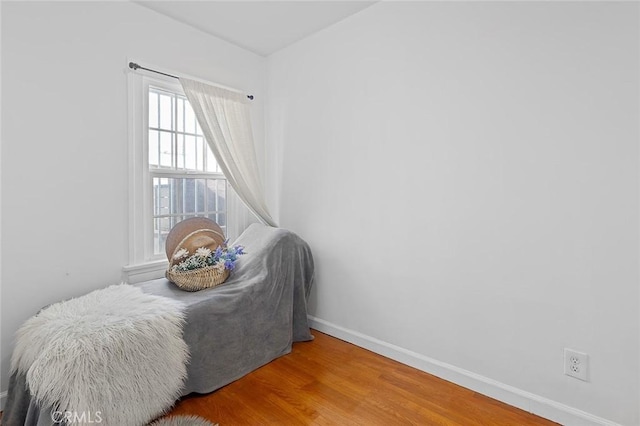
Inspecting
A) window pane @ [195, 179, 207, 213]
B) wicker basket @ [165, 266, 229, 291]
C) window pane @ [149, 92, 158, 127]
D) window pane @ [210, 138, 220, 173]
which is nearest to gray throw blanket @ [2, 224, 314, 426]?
wicker basket @ [165, 266, 229, 291]

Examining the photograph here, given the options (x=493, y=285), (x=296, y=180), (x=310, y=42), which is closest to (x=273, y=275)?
(x=296, y=180)

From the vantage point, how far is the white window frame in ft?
7.65

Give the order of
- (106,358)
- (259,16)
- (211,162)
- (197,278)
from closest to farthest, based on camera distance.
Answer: (106,358)
(197,278)
(259,16)
(211,162)

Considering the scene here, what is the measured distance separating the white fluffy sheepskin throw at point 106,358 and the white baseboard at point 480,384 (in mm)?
1315

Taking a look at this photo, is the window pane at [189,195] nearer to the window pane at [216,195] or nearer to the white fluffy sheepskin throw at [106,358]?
the window pane at [216,195]

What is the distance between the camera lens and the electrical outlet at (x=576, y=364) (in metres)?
1.59

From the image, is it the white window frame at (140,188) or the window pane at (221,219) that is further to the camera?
the window pane at (221,219)

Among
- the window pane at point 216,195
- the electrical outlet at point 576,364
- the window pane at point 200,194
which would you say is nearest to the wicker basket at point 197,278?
the window pane at point 200,194

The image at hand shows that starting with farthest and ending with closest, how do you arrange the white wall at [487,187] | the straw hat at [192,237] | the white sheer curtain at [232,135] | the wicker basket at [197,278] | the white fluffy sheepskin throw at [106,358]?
the white sheer curtain at [232,135]
the straw hat at [192,237]
the wicker basket at [197,278]
the white wall at [487,187]
the white fluffy sheepskin throw at [106,358]

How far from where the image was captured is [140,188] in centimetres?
239

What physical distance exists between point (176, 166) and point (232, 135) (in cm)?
54

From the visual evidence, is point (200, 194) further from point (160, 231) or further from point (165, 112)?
point (165, 112)

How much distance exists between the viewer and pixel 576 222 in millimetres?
1603

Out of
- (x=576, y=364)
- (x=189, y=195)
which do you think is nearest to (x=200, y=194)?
(x=189, y=195)
